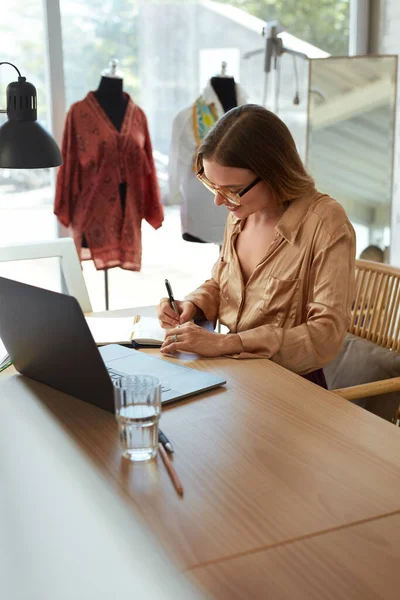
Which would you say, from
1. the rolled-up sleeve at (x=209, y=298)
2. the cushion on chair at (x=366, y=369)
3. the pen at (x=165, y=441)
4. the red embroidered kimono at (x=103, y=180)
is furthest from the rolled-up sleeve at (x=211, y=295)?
the red embroidered kimono at (x=103, y=180)

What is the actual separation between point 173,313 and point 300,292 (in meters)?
0.36

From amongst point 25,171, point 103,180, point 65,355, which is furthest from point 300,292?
point 25,171

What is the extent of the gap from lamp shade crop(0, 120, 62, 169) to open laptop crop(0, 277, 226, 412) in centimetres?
43

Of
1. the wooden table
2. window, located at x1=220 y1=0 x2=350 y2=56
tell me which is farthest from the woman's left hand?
window, located at x1=220 y1=0 x2=350 y2=56

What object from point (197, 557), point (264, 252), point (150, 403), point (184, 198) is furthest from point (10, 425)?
point (184, 198)

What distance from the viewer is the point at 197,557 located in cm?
101

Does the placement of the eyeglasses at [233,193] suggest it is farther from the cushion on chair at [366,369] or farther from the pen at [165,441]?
the pen at [165,441]

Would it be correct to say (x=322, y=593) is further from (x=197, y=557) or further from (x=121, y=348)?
(x=121, y=348)

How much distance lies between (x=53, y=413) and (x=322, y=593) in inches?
29.8

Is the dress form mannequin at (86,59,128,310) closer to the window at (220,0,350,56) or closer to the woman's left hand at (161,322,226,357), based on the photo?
the window at (220,0,350,56)

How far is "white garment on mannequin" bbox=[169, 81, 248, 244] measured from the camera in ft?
11.5

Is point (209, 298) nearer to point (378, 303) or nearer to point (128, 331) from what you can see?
point (128, 331)

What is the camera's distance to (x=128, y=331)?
6.70 feet

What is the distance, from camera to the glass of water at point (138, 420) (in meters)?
1.30
